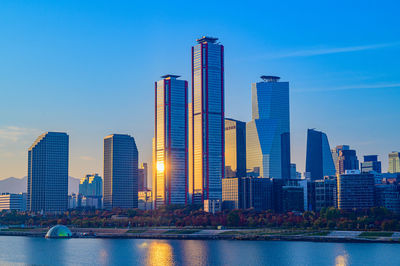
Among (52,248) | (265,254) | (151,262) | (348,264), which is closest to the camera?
(348,264)

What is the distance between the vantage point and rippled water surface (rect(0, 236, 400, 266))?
465 ft

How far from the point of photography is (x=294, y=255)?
151 meters

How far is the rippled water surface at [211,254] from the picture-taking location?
14175 centimetres

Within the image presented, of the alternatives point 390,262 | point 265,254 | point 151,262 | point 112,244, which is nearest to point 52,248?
point 112,244

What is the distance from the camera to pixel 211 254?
157m

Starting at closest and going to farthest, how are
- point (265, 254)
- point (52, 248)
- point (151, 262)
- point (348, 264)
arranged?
point (348, 264)
point (151, 262)
point (265, 254)
point (52, 248)

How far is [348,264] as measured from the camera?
13450 centimetres

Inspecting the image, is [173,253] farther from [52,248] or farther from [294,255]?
[52,248]

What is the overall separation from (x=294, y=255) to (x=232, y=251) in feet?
58.9

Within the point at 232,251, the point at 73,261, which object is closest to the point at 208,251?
the point at 232,251

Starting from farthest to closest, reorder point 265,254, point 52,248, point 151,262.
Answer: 1. point 52,248
2. point 265,254
3. point 151,262

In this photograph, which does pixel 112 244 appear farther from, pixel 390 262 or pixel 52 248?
pixel 390 262

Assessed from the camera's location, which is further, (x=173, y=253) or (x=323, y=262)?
(x=173, y=253)

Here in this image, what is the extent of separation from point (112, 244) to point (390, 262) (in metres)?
91.5
